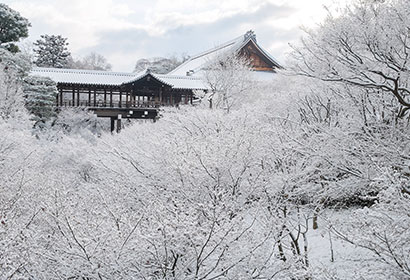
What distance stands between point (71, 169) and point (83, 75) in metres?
11.3

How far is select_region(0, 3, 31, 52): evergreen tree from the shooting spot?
2083 cm

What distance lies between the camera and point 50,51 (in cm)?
4225

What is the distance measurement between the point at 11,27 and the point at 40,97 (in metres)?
4.46

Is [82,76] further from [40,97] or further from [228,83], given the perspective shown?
[228,83]

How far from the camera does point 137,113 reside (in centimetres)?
2419

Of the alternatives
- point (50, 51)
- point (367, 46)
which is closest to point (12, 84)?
point (367, 46)

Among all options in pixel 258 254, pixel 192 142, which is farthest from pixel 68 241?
pixel 192 142

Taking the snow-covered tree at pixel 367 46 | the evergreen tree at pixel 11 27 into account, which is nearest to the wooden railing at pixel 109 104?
the evergreen tree at pixel 11 27

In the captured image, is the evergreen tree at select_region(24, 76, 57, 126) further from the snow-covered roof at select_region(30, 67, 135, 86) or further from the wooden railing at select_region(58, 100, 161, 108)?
the snow-covered roof at select_region(30, 67, 135, 86)

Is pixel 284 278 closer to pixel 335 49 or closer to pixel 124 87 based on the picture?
pixel 335 49

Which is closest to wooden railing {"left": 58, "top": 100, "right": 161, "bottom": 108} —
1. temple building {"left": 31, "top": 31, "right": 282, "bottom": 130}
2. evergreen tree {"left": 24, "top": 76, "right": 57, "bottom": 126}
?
temple building {"left": 31, "top": 31, "right": 282, "bottom": 130}

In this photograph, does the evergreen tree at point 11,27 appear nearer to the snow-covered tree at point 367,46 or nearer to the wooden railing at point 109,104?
the wooden railing at point 109,104

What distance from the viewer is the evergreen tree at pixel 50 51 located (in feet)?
137

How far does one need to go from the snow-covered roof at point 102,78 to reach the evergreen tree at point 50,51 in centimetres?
1811
